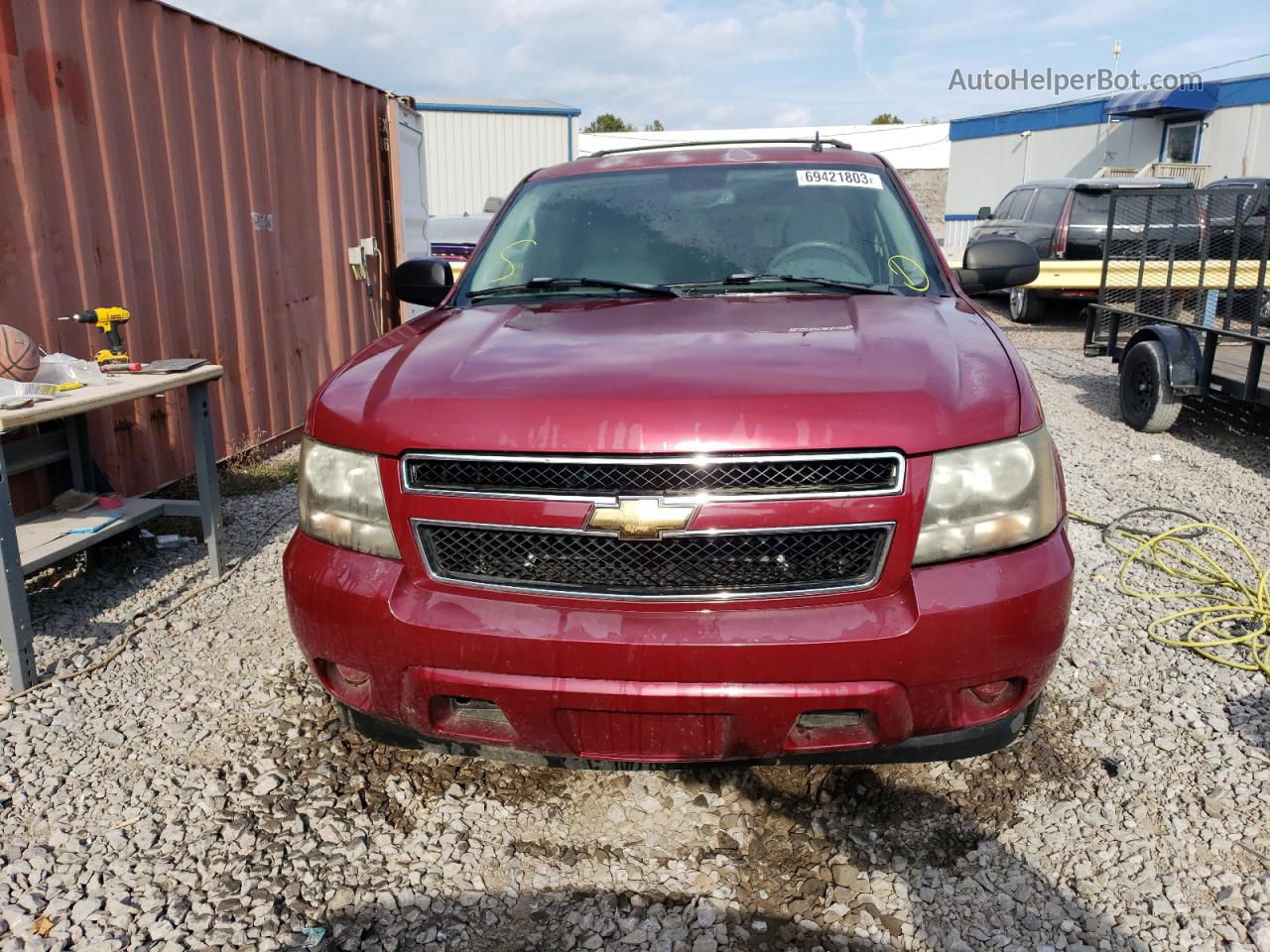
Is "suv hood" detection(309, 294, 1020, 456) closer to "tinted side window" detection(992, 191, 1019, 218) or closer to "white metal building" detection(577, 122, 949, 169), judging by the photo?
"tinted side window" detection(992, 191, 1019, 218)

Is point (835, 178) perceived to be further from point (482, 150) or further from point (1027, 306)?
point (482, 150)

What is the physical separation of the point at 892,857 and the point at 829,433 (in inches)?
45.9

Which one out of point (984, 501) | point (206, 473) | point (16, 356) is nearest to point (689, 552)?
point (984, 501)

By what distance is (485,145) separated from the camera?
62.7 ft

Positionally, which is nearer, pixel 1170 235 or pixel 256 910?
pixel 256 910

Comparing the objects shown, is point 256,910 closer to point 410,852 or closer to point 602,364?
point 410,852

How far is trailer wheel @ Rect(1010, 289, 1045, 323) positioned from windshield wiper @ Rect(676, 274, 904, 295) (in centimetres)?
1084

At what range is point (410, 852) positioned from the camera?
96.6 inches

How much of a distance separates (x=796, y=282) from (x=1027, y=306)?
11.3m

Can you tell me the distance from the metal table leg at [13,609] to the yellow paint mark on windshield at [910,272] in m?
3.11

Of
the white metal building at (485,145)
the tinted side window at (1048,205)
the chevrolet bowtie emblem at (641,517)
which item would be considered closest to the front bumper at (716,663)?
the chevrolet bowtie emblem at (641,517)

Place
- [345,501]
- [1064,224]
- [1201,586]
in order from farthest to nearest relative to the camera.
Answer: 1. [1064,224]
2. [1201,586]
3. [345,501]

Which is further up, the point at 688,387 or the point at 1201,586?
the point at 688,387

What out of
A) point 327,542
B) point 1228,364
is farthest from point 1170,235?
point 327,542
